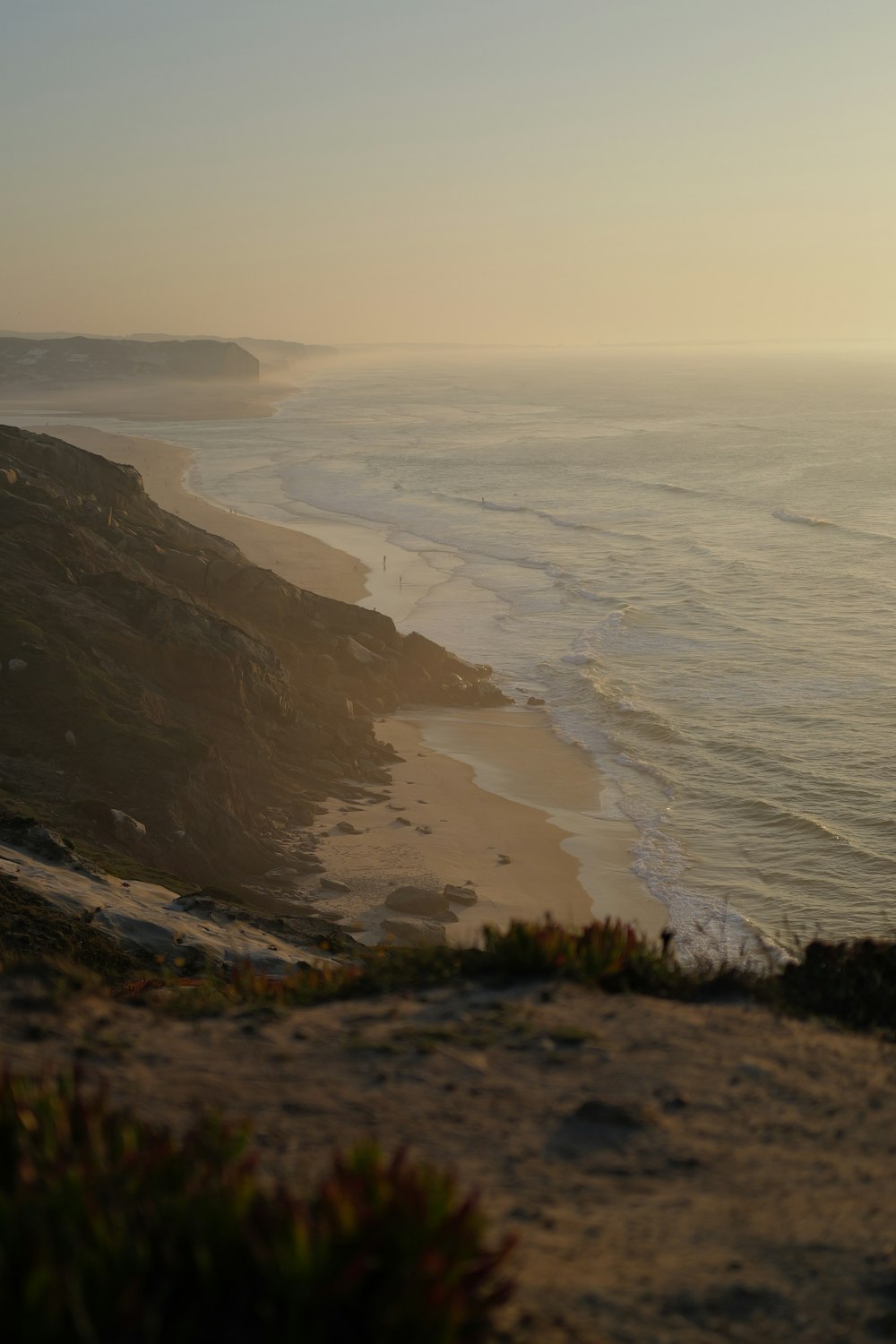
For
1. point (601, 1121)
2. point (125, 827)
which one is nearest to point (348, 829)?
point (125, 827)

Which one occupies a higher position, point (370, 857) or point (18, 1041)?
point (18, 1041)

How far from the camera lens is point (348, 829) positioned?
68.5 feet

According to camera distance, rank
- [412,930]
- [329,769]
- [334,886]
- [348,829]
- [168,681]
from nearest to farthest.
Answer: [412,930]
[334,886]
[348,829]
[168,681]
[329,769]

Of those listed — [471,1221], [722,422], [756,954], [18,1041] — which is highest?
[722,422]

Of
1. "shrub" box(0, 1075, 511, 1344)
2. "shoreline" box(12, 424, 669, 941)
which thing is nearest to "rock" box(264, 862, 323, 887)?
"shoreline" box(12, 424, 669, 941)

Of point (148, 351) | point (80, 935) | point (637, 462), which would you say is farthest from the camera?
point (148, 351)

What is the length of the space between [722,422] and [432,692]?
369 ft

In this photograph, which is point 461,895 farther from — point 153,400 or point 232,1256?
point 153,400

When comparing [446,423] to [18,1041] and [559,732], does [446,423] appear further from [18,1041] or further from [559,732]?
[18,1041]

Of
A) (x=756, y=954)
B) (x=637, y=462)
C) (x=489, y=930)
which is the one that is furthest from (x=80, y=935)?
(x=637, y=462)

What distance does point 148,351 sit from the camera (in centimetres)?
17650

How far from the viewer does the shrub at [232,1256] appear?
3.53 meters

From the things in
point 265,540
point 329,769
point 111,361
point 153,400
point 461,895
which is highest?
point 111,361

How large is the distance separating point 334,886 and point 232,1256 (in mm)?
14627
